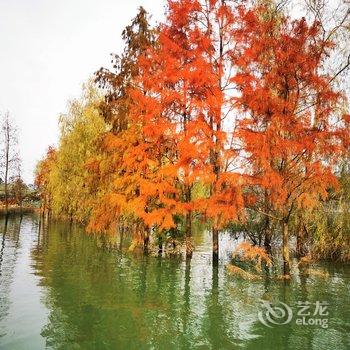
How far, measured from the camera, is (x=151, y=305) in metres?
10.7

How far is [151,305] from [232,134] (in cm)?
670

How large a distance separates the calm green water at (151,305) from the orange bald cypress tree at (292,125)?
2473 millimetres

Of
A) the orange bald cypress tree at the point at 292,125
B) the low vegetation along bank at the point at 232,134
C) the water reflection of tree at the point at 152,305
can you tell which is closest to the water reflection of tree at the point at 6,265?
the water reflection of tree at the point at 152,305

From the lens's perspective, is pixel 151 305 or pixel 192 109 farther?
pixel 192 109

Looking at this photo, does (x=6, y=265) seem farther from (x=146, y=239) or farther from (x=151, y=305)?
(x=151, y=305)

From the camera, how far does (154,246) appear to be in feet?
66.1

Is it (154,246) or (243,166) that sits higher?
(243,166)

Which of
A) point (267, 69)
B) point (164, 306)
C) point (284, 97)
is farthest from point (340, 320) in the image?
point (267, 69)

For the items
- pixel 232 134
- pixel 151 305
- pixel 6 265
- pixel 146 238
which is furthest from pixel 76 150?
pixel 151 305

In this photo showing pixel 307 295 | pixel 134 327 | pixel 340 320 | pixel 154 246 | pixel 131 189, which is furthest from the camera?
pixel 154 246

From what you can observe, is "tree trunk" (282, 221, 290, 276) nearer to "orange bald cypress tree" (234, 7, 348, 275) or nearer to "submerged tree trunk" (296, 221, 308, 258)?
"orange bald cypress tree" (234, 7, 348, 275)

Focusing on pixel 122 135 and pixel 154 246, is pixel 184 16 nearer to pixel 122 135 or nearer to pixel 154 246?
pixel 122 135

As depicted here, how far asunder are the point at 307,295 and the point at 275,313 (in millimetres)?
2330

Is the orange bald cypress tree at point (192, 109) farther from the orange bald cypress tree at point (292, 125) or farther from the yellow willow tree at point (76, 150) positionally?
the yellow willow tree at point (76, 150)
